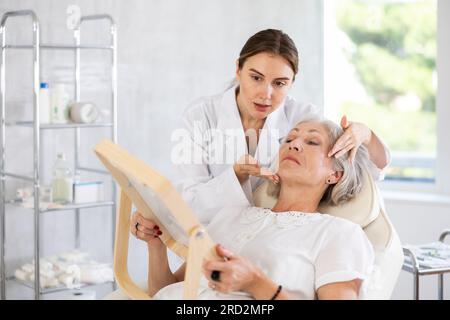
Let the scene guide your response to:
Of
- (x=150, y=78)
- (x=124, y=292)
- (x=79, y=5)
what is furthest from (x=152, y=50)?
(x=124, y=292)

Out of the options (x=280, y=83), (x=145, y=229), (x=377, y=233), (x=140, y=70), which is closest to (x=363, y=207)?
(x=377, y=233)

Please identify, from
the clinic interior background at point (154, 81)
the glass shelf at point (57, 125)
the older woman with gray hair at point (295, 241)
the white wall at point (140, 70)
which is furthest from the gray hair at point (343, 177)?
the white wall at point (140, 70)

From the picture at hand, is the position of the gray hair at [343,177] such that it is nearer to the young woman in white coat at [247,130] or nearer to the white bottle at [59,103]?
the young woman in white coat at [247,130]

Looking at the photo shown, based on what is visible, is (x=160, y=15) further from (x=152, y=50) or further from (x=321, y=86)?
(x=321, y=86)

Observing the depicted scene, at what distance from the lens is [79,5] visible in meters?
3.15

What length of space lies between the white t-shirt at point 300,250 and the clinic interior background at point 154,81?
53.6 inches

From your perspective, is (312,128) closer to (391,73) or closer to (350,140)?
(350,140)

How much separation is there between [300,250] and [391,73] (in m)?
2.25

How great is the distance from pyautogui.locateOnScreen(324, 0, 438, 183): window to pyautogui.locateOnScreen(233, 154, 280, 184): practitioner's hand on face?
Answer: 1.83 metres

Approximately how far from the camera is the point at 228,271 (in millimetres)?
1588

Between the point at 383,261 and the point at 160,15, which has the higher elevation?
the point at 160,15

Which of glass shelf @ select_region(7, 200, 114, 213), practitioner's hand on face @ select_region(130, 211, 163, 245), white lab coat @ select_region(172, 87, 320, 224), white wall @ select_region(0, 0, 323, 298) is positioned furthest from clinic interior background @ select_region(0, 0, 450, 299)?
practitioner's hand on face @ select_region(130, 211, 163, 245)
